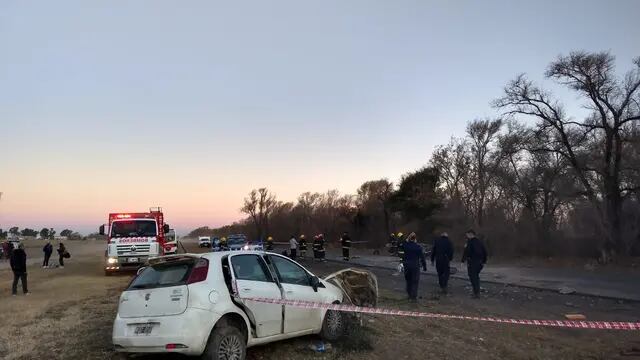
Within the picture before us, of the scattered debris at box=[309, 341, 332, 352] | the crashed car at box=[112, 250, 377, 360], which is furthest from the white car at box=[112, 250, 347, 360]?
the scattered debris at box=[309, 341, 332, 352]

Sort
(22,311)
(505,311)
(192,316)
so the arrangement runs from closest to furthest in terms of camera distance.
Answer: (192,316) → (505,311) → (22,311)

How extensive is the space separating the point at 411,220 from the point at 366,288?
47.1 metres

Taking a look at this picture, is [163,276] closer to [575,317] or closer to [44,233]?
[575,317]

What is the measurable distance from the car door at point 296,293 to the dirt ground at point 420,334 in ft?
1.32

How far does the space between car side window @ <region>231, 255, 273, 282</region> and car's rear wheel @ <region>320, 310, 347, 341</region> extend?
1.37 m

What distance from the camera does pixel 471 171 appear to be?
5816 cm

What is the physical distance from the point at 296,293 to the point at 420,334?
10.0 feet

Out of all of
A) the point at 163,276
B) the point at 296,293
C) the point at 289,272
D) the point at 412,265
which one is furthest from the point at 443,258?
the point at 163,276

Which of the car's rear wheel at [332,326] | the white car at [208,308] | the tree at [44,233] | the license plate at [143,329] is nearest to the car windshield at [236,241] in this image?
the car's rear wheel at [332,326]

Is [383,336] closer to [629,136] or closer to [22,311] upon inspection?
[22,311]

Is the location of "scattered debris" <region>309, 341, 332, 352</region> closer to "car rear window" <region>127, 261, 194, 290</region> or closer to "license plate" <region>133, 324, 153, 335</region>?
"car rear window" <region>127, 261, 194, 290</region>

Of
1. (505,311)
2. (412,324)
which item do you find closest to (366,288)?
(412,324)

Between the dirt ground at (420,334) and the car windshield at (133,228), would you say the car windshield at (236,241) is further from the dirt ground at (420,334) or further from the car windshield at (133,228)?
the dirt ground at (420,334)

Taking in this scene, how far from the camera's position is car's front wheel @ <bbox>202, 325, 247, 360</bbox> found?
6.88m
